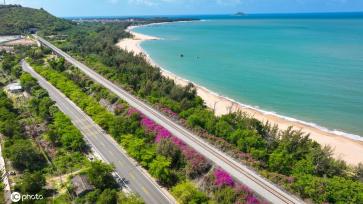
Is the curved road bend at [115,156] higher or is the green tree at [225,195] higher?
the green tree at [225,195]

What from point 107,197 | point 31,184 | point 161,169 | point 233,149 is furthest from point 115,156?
point 233,149

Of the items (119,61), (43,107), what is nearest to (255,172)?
(43,107)

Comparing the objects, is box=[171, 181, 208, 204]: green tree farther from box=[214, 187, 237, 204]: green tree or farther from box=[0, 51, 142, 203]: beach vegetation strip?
box=[0, 51, 142, 203]: beach vegetation strip

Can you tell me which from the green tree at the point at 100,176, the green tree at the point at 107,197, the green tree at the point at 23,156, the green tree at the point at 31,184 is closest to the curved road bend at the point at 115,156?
the green tree at the point at 100,176

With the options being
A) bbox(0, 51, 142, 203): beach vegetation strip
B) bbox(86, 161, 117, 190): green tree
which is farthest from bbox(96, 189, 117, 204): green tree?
bbox(86, 161, 117, 190): green tree

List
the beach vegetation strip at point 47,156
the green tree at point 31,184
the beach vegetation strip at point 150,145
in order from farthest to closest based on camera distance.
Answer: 1. the beach vegetation strip at point 150,145
2. the beach vegetation strip at point 47,156
3. the green tree at point 31,184

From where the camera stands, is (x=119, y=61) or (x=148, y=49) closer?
(x=119, y=61)

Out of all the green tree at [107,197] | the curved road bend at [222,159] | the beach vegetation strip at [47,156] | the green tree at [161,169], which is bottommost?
the beach vegetation strip at [47,156]

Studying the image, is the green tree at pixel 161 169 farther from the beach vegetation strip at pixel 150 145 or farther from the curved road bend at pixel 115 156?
the curved road bend at pixel 115 156

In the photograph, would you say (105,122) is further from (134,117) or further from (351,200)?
(351,200)
